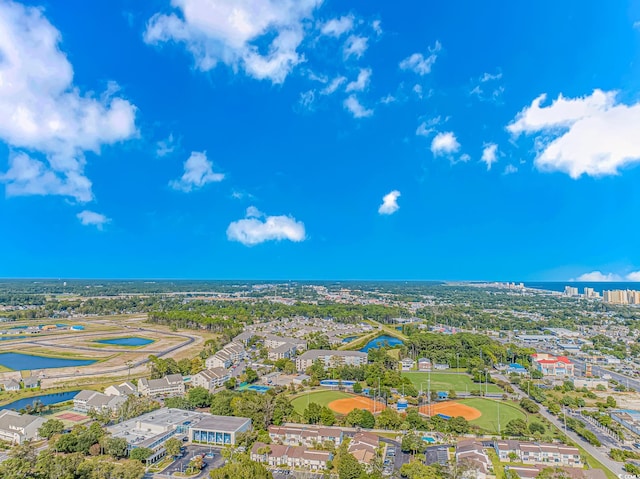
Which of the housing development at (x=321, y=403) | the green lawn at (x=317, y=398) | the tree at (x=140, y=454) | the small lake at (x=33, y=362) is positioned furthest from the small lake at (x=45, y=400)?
the green lawn at (x=317, y=398)

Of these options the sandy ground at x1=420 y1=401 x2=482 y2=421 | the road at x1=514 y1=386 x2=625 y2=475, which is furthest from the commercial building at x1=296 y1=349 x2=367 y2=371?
the road at x1=514 y1=386 x2=625 y2=475

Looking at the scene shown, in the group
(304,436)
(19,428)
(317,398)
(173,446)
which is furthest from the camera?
(317,398)

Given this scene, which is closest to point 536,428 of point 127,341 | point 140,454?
point 140,454

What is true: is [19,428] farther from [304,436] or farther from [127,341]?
[127,341]

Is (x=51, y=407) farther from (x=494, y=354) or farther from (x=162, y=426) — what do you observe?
(x=494, y=354)

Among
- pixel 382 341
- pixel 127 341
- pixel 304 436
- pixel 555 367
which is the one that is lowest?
pixel 304 436

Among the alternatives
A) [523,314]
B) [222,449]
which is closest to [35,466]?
[222,449]

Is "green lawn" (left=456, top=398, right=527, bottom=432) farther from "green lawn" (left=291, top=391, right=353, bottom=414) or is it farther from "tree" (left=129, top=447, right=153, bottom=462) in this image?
"tree" (left=129, top=447, right=153, bottom=462)
